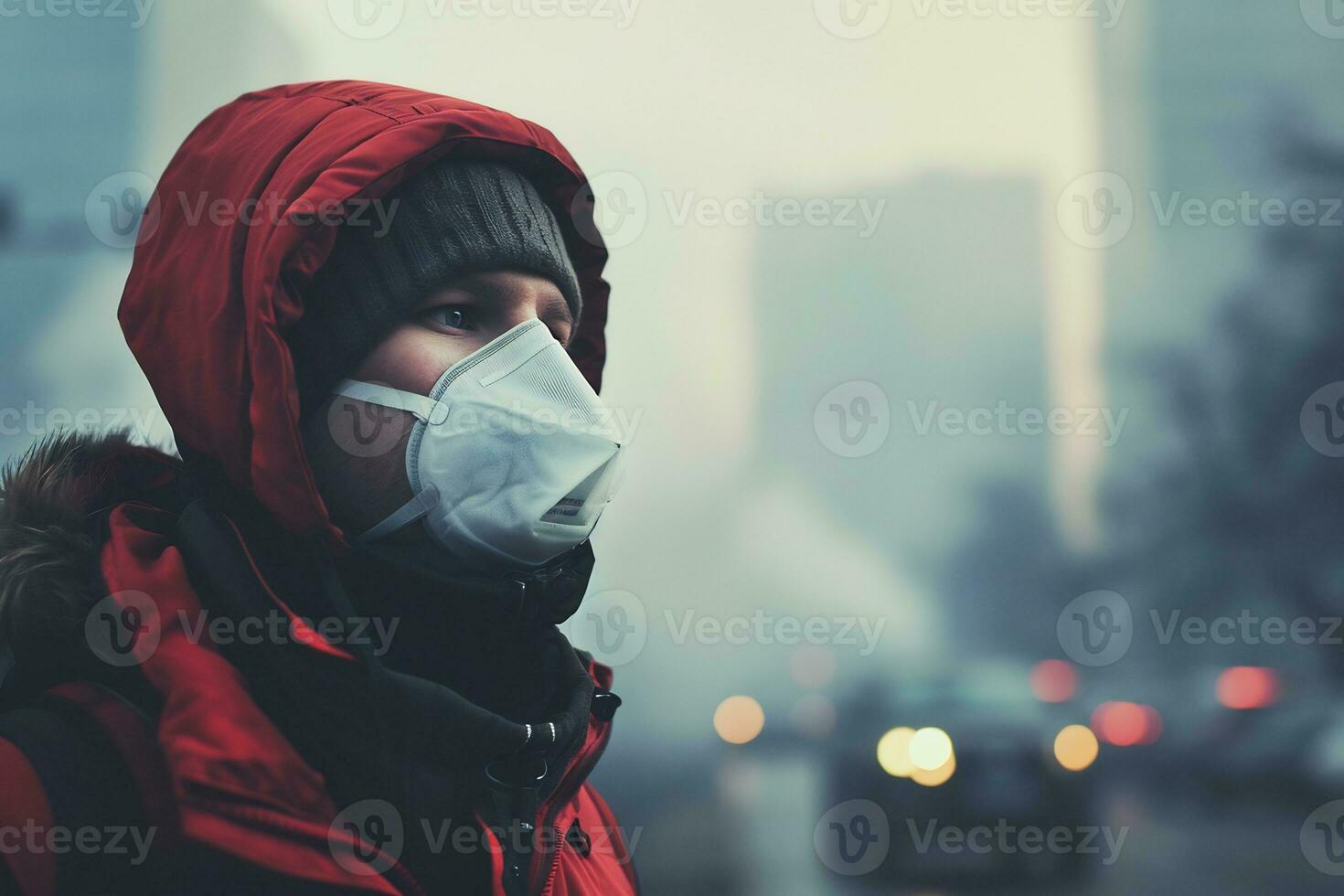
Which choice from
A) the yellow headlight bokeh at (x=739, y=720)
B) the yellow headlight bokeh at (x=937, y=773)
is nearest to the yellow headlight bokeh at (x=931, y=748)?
the yellow headlight bokeh at (x=937, y=773)

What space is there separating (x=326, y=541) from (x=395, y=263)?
412 mm

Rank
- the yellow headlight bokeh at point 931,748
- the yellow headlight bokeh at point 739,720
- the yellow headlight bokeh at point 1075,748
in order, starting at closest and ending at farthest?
the yellow headlight bokeh at point 931,748 < the yellow headlight bokeh at point 1075,748 < the yellow headlight bokeh at point 739,720

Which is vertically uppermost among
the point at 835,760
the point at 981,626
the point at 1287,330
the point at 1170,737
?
the point at 1287,330

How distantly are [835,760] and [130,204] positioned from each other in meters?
10.2

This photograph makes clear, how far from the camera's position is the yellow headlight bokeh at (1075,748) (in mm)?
9391

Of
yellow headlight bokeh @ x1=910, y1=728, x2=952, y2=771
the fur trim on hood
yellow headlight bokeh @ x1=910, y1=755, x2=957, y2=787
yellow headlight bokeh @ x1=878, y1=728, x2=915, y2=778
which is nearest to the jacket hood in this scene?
the fur trim on hood

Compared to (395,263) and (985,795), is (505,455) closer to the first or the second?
(395,263)

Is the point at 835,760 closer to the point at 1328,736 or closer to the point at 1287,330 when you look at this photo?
the point at 1328,736

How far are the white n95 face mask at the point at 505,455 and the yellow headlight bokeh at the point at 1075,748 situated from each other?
818cm

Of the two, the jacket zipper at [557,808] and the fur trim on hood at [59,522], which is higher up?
the fur trim on hood at [59,522]

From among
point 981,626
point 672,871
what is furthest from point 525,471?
point 981,626

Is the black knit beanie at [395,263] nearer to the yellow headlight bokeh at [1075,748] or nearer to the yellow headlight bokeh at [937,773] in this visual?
the yellow headlight bokeh at [937,773]

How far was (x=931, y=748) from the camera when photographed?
857cm

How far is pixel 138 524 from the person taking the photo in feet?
5.56
